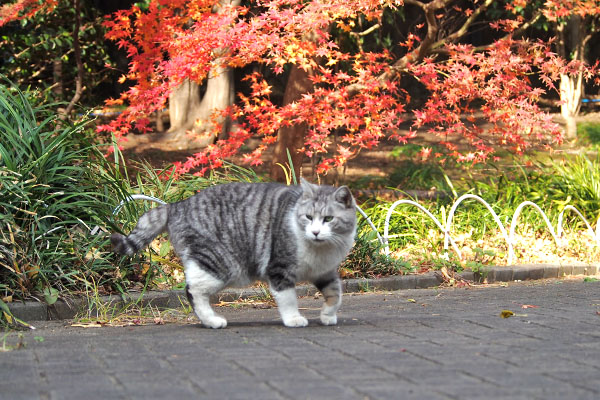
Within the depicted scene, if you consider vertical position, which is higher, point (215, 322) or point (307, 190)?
point (307, 190)

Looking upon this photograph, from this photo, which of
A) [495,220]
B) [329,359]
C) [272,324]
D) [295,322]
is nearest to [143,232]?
[272,324]

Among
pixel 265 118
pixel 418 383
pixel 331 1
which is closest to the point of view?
pixel 418 383

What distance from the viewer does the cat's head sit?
5.14 metres

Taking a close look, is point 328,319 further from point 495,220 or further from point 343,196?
point 495,220

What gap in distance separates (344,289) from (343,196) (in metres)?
2.33

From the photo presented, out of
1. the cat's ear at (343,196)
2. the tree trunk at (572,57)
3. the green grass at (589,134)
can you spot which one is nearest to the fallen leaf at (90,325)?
the cat's ear at (343,196)

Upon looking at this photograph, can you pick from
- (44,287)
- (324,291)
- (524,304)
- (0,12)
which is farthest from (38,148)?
(0,12)

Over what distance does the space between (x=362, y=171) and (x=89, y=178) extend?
33.1ft

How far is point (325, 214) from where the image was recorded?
5.21m

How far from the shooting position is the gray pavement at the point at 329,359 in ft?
11.3

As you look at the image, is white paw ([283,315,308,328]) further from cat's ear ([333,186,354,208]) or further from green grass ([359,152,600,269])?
green grass ([359,152,600,269])

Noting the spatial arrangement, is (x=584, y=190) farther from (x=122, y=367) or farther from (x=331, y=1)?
(x=122, y=367)

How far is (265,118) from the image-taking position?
9.72m

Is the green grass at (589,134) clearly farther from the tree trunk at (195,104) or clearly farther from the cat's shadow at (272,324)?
the cat's shadow at (272,324)
